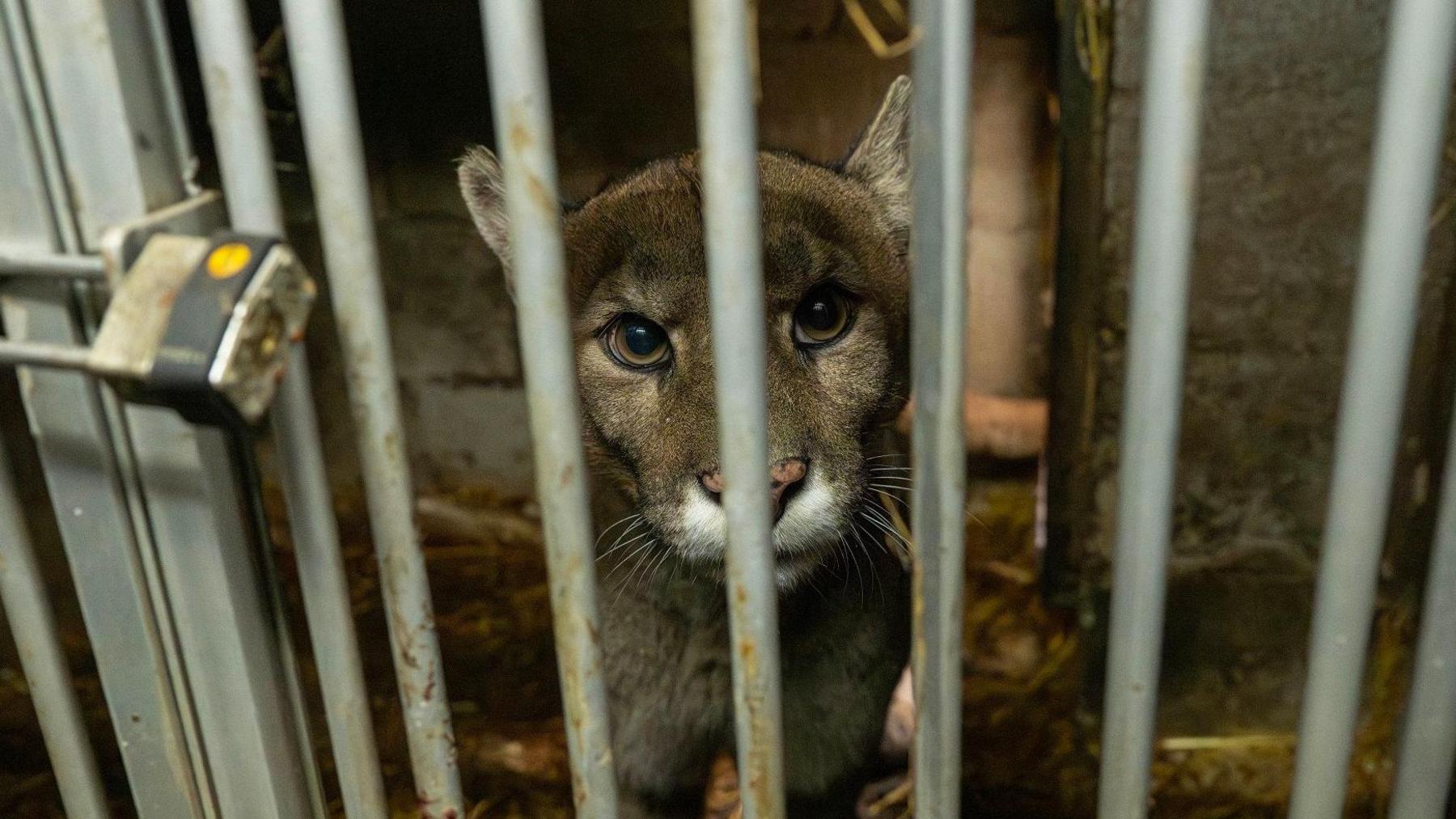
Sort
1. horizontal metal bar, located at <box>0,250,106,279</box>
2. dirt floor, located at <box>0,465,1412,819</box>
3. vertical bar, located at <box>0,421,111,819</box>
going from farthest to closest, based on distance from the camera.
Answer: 1. dirt floor, located at <box>0,465,1412,819</box>
2. vertical bar, located at <box>0,421,111,819</box>
3. horizontal metal bar, located at <box>0,250,106,279</box>

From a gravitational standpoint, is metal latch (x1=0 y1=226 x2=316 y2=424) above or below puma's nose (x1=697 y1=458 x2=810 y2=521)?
above

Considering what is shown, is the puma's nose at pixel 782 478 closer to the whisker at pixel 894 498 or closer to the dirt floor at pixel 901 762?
the whisker at pixel 894 498

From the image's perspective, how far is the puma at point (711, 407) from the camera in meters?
2.22

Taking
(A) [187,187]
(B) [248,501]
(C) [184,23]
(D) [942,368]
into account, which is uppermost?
(C) [184,23]

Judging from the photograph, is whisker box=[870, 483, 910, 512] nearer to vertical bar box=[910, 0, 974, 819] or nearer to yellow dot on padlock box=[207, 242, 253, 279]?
vertical bar box=[910, 0, 974, 819]

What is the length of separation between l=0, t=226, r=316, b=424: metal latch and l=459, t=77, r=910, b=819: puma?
112 centimetres

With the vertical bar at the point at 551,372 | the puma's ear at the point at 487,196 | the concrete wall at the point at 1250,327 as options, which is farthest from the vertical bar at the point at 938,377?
the puma's ear at the point at 487,196

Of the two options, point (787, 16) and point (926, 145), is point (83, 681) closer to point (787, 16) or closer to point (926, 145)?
point (787, 16)

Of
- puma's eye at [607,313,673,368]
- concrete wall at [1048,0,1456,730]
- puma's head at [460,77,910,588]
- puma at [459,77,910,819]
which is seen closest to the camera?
puma's head at [460,77,910,588]

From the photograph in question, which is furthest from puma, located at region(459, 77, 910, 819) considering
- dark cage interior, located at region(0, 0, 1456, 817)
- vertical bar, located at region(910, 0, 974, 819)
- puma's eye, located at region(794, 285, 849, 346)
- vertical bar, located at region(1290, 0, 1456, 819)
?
vertical bar, located at region(1290, 0, 1456, 819)

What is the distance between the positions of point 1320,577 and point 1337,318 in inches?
66.0

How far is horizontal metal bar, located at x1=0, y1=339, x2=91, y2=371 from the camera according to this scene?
104cm

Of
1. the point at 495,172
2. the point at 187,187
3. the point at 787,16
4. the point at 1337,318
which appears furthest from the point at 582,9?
the point at 187,187

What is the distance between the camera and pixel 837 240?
7.83 feet
